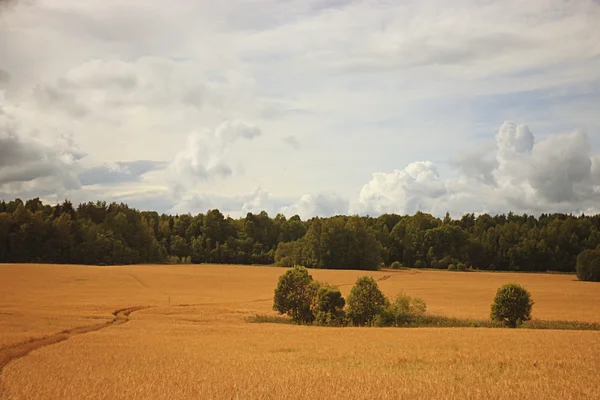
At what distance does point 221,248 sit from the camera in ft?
529

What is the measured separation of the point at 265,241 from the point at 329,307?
116 meters

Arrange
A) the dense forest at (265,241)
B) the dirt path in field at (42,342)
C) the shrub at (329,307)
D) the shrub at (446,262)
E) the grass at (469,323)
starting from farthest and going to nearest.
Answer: the shrub at (446,262) → the dense forest at (265,241) → the shrub at (329,307) → the grass at (469,323) → the dirt path in field at (42,342)

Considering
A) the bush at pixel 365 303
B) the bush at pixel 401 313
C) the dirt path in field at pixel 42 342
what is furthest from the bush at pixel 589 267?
the dirt path in field at pixel 42 342

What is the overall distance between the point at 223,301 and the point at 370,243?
236 ft

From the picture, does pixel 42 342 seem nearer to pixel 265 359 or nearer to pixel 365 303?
pixel 265 359

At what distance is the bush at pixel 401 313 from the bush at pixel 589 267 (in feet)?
227

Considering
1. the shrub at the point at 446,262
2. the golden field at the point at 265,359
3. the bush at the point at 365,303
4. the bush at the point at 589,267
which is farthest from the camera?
the shrub at the point at 446,262

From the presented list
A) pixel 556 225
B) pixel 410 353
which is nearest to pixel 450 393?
pixel 410 353

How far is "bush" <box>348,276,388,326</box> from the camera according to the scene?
53.3 m

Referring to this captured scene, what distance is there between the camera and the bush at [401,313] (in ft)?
175

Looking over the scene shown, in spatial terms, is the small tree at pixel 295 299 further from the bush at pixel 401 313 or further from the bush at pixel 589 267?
the bush at pixel 589 267

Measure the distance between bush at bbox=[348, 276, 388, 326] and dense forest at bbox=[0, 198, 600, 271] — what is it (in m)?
81.2

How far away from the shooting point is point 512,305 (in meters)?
50.2

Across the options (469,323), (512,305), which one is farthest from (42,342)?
(512,305)
